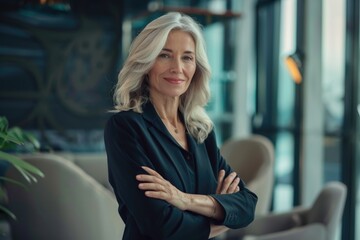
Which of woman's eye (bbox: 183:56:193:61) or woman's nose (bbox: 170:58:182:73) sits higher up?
woman's eye (bbox: 183:56:193:61)

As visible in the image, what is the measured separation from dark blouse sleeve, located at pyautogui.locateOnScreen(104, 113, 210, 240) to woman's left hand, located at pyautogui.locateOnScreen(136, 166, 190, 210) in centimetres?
1

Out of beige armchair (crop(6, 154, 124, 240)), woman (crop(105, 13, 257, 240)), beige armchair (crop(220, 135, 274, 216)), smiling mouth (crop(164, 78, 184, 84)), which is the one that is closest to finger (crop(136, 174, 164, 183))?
woman (crop(105, 13, 257, 240))

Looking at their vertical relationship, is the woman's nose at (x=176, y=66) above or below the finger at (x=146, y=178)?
above

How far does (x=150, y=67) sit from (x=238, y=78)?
4.82 m

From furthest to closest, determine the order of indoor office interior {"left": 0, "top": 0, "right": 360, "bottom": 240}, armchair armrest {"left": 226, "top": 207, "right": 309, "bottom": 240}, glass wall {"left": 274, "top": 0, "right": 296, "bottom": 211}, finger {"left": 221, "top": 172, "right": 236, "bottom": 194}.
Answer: glass wall {"left": 274, "top": 0, "right": 296, "bottom": 211} < indoor office interior {"left": 0, "top": 0, "right": 360, "bottom": 240} < armchair armrest {"left": 226, "top": 207, "right": 309, "bottom": 240} < finger {"left": 221, "top": 172, "right": 236, "bottom": 194}

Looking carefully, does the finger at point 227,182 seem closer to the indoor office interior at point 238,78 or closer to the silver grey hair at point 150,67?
the silver grey hair at point 150,67

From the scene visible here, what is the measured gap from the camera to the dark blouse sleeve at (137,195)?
1.28 m

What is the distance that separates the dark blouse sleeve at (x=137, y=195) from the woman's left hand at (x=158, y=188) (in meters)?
0.01

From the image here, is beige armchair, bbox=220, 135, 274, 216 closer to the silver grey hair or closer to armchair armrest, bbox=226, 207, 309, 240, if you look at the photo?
armchair armrest, bbox=226, 207, 309, 240

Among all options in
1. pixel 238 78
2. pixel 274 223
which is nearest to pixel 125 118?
pixel 274 223

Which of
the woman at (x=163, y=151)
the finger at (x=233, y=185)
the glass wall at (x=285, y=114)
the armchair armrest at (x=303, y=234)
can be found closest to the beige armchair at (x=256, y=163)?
the armchair armrest at (x=303, y=234)

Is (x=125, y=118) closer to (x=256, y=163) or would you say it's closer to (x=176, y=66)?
(x=176, y=66)

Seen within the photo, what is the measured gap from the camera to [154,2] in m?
5.64

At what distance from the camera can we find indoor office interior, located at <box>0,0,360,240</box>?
14.5 feet
